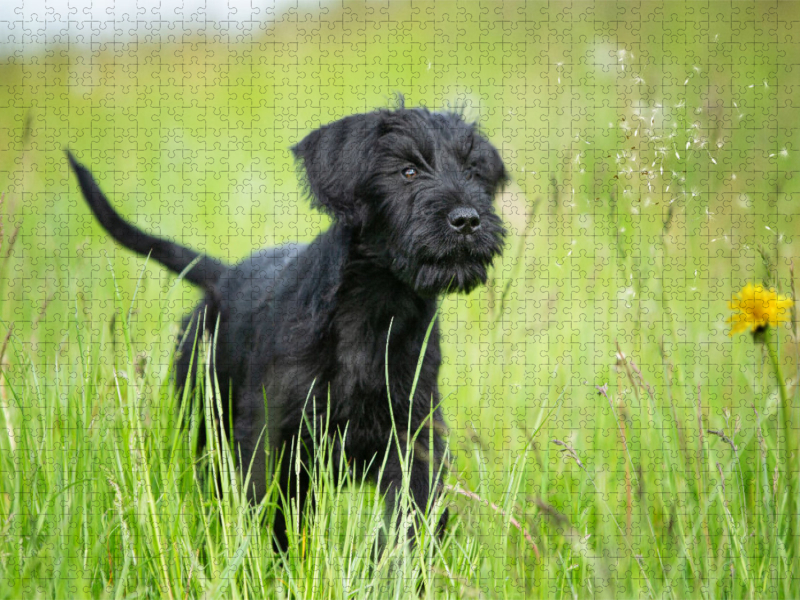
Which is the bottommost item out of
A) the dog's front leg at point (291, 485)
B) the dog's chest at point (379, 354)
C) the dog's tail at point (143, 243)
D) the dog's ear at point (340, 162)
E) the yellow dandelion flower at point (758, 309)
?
the dog's front leg at point (291, 485)

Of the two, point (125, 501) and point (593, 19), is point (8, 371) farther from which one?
point (593, 19)

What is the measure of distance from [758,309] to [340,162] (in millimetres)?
1739

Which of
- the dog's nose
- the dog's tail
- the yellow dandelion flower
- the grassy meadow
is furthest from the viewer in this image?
the dog's tail

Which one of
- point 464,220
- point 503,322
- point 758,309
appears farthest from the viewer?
point 503,322

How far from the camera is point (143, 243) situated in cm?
337

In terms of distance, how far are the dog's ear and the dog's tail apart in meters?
0.63

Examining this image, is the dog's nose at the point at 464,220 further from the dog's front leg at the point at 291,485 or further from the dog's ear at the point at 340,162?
the dog's front leg at the point at 291,485

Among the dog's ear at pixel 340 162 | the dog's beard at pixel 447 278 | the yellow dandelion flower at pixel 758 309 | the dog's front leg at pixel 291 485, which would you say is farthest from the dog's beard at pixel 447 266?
the yellow dandelion flower at pixel 758 309

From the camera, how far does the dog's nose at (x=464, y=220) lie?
2586mm

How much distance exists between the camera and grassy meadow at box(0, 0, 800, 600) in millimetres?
1969

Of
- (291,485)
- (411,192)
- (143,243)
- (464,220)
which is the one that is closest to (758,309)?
(464,220)

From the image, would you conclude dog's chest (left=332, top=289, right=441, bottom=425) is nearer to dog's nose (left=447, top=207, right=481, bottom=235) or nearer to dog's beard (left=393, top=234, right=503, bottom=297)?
dog's beard (left=393, top=234, right=503, bottom=297)

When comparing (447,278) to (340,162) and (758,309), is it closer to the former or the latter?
(340,162)

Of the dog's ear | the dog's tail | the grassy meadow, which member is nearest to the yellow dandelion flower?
→ the grassy meadow
